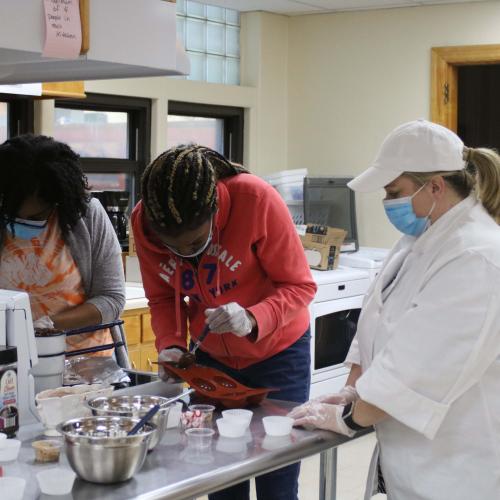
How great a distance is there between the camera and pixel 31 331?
2.16 meters

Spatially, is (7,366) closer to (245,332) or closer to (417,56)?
(245,332)

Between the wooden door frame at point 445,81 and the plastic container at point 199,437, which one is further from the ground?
the wooden door frame at point 445,81

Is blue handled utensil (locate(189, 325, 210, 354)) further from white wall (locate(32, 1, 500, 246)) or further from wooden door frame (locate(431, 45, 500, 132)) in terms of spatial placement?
wooden door frame (locate(431, 45, 500, 132))

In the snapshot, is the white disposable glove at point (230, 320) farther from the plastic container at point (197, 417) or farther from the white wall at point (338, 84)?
the white wall at point (338, 84)

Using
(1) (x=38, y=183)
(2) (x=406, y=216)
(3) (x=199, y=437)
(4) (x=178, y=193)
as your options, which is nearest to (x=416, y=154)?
(2) (x=406, y=216)

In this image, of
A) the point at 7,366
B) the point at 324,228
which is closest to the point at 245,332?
the point at 7,366

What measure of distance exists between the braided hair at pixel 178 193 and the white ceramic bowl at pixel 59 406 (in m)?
0.45

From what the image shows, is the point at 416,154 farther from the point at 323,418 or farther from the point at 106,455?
the point at 106,455

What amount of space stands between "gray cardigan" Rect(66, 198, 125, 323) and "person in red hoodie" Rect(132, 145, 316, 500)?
0.17 meters

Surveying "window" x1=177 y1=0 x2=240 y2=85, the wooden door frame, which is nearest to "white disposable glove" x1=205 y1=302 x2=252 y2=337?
"window" x1=177 y1=0 x2=240 y2=85

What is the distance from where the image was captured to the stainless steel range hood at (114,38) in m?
1.89

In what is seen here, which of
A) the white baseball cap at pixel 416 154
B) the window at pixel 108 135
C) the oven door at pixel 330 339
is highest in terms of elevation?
the window at pixel 108 135

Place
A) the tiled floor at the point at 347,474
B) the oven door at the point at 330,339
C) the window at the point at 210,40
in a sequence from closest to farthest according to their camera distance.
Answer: the tiled floor at the point at 347,474, the oven door at the point at 330,339, the window at the point at 210,40

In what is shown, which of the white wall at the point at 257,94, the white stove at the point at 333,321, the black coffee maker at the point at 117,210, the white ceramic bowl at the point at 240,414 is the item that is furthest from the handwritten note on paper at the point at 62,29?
the white wall at the point at 257,94
